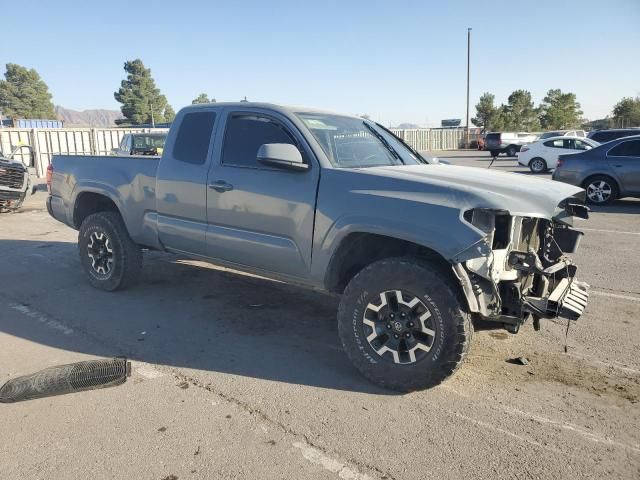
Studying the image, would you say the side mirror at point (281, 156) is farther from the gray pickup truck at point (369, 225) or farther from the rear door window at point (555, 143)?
the rear door window at point (555, 143)

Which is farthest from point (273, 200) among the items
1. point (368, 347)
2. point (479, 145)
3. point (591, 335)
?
point (479, 145)

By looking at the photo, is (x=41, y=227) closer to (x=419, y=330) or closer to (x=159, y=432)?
(x=159, y=432)

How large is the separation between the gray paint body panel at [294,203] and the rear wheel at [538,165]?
18.9m

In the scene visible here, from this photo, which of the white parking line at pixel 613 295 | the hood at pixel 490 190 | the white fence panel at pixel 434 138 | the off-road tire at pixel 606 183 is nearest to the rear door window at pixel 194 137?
the hood at pixel 490 190

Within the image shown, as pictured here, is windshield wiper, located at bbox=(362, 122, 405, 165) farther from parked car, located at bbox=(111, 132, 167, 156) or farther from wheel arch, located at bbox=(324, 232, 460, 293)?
parked car, located at bbox=(111, 132, 167, 156)

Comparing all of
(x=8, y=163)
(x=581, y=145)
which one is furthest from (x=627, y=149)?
(x=8, y=163)

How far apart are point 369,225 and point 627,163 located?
1045cm

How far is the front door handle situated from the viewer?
439 cm

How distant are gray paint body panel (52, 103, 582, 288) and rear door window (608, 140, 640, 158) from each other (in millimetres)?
9075

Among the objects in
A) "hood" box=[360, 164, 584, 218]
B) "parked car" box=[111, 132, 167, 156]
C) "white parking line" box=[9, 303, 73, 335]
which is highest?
"parked car" box=[111, 132, 167, 156]

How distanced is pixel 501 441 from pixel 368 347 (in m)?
1.04

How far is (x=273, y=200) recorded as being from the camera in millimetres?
4070

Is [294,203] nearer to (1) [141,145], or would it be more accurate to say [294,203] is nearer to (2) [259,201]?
(2) [259,201]

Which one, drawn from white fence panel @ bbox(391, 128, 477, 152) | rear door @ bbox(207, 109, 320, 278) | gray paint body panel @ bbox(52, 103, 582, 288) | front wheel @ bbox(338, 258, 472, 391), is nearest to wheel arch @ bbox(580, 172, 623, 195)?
gray paint body panel @ bbox(52, 103, 582, 288)
